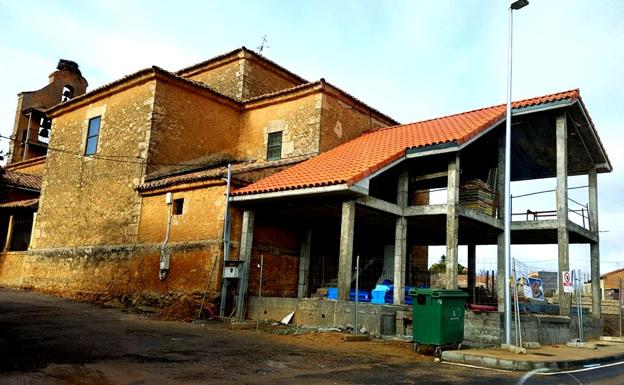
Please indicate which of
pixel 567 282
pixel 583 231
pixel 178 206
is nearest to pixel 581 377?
pixel 567 282

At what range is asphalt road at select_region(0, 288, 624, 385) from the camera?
657 cm

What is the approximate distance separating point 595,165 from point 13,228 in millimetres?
26411

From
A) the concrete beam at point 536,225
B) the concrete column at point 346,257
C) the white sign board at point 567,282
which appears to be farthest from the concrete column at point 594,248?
the concrete column at point 346,257

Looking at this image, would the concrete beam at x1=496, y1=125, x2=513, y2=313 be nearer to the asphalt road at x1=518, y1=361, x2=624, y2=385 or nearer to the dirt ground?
the asphalt road at x1=518, y1=361, x2=624, y2=385

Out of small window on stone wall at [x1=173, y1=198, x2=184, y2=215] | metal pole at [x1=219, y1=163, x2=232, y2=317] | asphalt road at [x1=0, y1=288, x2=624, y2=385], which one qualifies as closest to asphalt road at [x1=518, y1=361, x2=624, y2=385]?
asphalt road at [x1=0, y1=288, x2=624, y2=385]

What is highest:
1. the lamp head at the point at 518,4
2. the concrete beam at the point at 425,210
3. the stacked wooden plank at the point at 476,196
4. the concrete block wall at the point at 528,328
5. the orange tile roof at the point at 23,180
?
the lamp head at the point at 518,4

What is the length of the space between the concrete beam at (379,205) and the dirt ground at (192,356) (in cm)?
348

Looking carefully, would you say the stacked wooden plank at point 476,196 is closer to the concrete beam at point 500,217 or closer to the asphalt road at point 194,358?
the concrete beam at point 500,217

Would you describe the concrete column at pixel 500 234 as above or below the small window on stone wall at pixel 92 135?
below

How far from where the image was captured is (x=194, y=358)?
8094 millimetres

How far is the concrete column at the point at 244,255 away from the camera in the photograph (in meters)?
14.8

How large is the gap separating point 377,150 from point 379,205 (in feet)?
7.32

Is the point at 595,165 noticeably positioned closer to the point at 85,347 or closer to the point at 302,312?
the point at 302,312

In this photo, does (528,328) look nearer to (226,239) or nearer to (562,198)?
(562,198)
